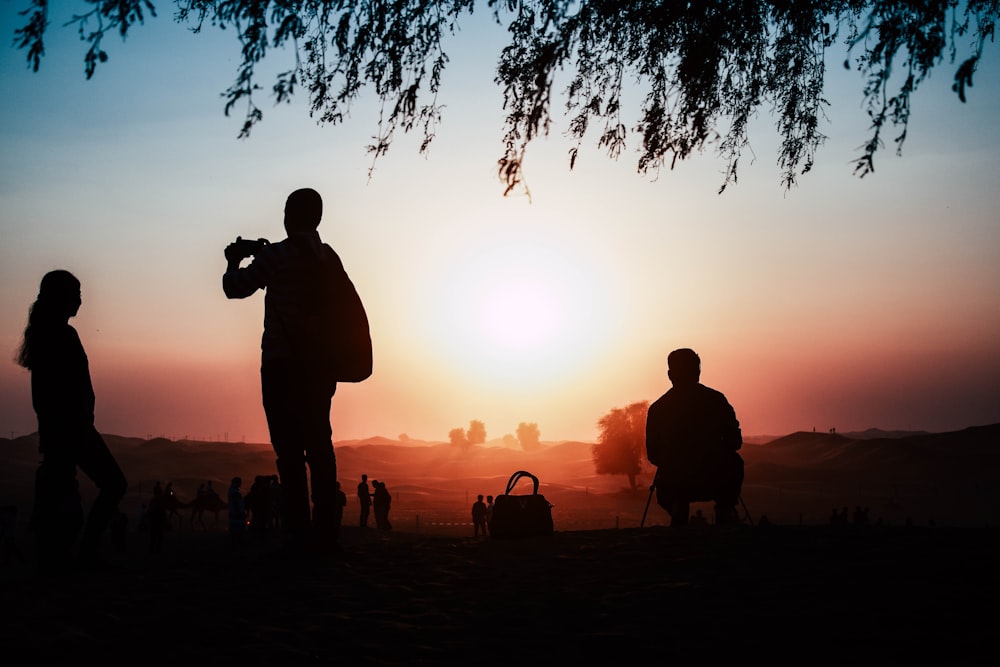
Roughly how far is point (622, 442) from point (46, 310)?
85.6 metres

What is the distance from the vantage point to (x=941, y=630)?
12.7 ft

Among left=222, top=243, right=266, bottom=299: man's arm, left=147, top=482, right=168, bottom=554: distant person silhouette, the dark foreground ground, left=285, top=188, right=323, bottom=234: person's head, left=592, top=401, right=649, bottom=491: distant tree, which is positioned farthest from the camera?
left=592, top=401, right=649, bottom=491: distant tree

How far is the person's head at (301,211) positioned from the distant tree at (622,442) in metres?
83.7

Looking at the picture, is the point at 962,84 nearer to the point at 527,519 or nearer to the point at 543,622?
the point at 543,622

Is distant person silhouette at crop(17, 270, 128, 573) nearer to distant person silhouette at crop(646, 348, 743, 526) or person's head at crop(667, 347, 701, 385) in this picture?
distant person silhouette at crop(646, 348, 743, 526)

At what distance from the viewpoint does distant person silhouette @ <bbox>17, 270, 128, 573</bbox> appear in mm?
5707

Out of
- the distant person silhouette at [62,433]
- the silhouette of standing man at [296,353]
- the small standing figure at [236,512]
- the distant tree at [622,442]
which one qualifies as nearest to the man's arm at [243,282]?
the silhouette of standing man at [296,353]

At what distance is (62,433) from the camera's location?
225 inches

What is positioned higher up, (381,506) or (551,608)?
(551,608)

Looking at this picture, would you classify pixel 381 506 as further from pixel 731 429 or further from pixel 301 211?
pixel 301 211

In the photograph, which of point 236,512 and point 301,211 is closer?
point 301,211

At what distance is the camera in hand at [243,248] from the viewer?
6062mm

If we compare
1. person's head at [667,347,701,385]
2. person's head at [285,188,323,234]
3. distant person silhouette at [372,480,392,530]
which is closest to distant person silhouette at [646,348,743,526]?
person's head at [667,347,701,385]

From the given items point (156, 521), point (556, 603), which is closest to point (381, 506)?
point (156, 521)
